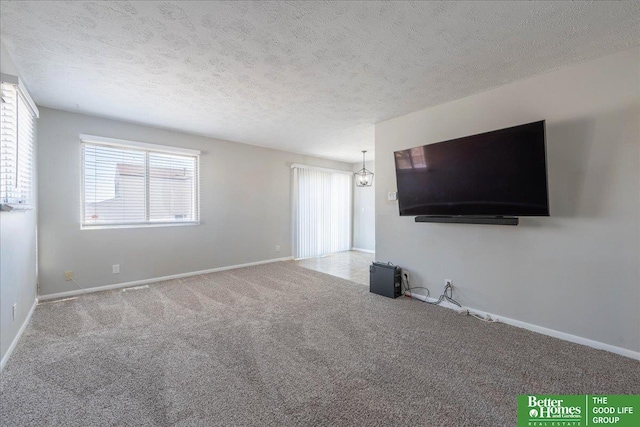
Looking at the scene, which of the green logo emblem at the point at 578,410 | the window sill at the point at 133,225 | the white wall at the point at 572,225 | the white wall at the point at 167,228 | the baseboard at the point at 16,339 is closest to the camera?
the green logo emblem at the point at 578,410

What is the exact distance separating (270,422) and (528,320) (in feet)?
8.35

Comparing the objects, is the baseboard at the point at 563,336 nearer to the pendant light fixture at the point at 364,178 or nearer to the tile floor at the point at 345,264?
the tile floor at the point at 345,264

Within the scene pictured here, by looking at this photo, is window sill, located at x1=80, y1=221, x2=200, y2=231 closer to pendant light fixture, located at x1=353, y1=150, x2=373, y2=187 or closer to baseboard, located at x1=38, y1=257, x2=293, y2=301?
baseboard, located at x1=38, y1=257, x2=293, y2=301

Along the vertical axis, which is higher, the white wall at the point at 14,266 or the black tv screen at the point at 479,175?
the black tv screen at the point at 479,175

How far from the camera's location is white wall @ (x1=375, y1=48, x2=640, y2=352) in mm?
2066

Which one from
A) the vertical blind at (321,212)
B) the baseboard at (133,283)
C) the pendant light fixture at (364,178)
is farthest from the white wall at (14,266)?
the pendant light fixture at (364,178)

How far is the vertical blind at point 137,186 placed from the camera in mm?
3611

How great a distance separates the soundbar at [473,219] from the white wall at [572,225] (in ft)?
0.63

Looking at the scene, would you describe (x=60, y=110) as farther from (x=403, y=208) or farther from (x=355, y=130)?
(x=403, y=208)

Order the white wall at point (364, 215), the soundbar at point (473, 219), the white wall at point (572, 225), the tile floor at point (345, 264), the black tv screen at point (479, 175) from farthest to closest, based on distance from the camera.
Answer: the white wall at point (364, 215) → the tile floor at point (345, 264) → the soundbar at point (473, 219) → the black tv screen at point (479, 175) → the white wall at point (572, 225)

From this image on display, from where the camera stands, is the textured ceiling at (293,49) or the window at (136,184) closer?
the textured ceiling at (293,49)

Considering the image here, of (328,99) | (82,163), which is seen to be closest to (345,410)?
(328,99)

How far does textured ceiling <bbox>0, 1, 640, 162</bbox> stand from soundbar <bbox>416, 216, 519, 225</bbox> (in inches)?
52.6

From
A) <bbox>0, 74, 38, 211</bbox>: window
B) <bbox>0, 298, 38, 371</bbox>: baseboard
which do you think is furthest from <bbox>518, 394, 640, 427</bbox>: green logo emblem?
<bbox>0, 74, 38, 211</bbox>: window
